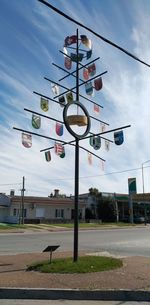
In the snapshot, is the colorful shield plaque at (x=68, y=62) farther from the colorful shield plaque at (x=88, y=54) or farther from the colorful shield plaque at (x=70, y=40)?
the colorful shield plaque at (x=88, y=54)

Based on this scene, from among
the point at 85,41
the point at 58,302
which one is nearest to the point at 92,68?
the point at 85,41

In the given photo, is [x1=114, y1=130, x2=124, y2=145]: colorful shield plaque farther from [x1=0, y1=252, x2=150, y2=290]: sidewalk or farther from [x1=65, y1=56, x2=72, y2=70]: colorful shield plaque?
[x1=0, y1=252, x2=150, y2=290]: sidewalk

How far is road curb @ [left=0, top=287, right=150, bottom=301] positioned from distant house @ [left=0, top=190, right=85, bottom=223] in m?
43.8

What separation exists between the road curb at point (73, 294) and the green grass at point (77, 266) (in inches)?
89.5

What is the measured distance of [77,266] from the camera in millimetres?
11820

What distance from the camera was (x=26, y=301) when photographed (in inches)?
334

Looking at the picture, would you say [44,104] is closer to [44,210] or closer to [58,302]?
[58,302]

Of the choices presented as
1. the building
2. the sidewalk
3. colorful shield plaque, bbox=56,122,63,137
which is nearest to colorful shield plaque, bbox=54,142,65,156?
colorful shield plaque, bbox=56,122,63,137

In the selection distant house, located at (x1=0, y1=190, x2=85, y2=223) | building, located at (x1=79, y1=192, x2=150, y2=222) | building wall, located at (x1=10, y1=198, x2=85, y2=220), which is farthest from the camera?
building, located at (x1=79, y1=192, x2=150, y2=222)

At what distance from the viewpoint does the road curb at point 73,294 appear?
8859 millimetres

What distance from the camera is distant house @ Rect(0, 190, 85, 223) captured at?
181ft

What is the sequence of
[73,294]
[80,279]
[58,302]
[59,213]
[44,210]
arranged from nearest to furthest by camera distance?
[58,302] → [73,294] → [80,279] → [44,210] → [59,213]

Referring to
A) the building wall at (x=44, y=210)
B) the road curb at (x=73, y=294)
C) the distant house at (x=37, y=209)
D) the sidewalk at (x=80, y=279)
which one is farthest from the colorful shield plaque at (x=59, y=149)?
the building wall at (x=44, y=210)

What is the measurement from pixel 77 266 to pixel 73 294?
9.48 feet
